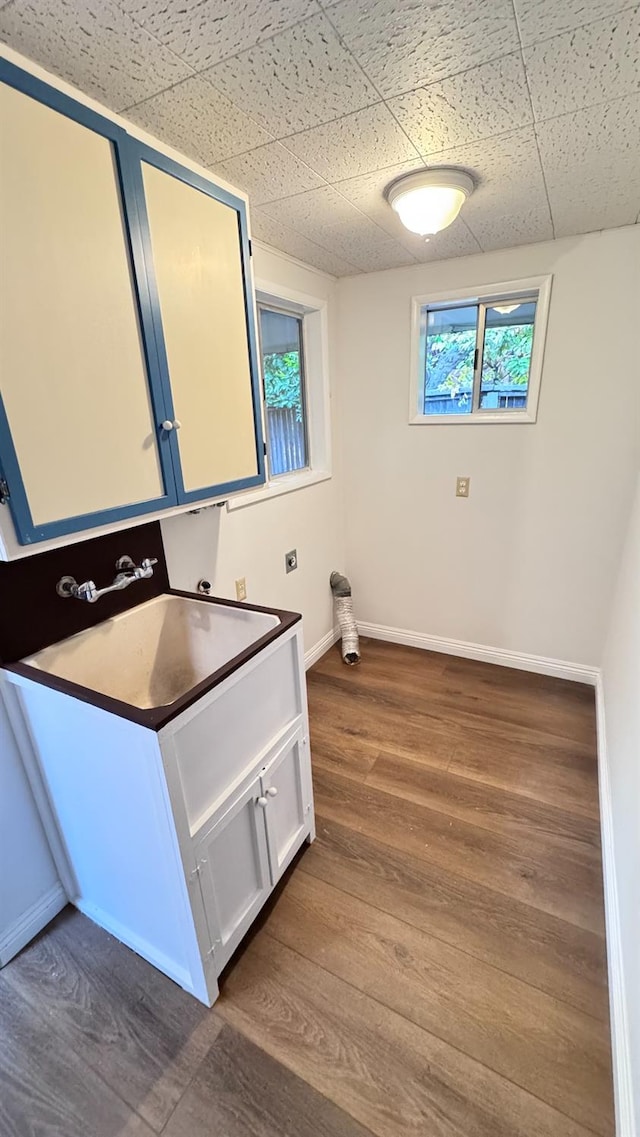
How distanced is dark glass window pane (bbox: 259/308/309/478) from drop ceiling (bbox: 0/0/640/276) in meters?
0.72

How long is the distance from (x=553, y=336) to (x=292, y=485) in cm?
145

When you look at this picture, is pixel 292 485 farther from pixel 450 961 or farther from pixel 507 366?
pixel 450 961

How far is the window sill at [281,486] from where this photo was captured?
2072 mm

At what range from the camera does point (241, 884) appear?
1.34 m

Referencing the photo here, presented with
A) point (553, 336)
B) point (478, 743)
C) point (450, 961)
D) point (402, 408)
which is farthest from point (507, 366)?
point (450, 961)

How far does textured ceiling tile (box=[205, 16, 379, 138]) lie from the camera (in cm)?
93

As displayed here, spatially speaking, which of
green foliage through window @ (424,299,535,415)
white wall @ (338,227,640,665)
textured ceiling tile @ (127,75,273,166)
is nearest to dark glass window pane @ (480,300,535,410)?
green foliage through window @ (424,299,535,415)

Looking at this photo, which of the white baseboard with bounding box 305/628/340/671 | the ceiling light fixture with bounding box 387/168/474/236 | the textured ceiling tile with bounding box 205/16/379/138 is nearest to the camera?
the textured ceiling tile with bounding box 205/16/379/138

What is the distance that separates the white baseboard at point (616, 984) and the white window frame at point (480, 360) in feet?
5.70

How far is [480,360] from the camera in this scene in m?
2.51

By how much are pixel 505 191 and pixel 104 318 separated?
1.47 metres

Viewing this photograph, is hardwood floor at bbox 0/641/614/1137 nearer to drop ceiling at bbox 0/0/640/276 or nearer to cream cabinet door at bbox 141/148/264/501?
cream cabinet door at bbox 141/148/264/501

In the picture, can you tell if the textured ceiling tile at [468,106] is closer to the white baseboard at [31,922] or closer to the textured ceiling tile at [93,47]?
the textured ceiling tile at [93,47]

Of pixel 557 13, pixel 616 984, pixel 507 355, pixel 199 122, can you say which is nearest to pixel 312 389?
pixel 507 355
